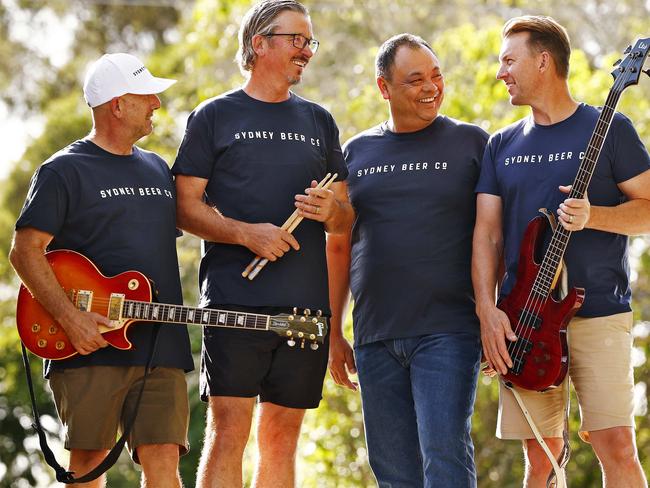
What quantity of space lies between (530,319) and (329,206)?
3.16 feet

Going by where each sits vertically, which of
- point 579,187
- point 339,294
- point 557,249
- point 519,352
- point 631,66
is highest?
point 631,66

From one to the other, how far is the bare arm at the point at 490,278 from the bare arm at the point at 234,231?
78 centimetres

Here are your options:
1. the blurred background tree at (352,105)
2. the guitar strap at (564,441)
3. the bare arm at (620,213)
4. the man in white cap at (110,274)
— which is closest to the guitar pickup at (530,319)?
the guitar strap at (564,441)

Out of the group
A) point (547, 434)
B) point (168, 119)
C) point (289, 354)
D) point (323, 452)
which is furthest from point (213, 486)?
point (168, 119)

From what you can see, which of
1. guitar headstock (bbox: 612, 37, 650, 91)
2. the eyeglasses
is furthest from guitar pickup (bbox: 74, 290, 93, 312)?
guitar headstock (bbox: 612, 37, 650, 91)

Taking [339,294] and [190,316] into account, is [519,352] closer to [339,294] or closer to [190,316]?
[339,294]

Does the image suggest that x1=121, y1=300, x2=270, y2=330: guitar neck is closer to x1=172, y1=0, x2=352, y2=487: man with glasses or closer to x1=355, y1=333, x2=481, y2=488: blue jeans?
x1=172, y1=0, x2=352, y2=487: man with glasses

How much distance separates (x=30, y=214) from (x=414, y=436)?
6.33ft

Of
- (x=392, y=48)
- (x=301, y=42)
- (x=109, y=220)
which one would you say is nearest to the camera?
(x=109, y=220)

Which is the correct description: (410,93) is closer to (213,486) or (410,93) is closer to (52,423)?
(213,486)

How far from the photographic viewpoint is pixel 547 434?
18.6 ft

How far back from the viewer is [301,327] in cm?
562

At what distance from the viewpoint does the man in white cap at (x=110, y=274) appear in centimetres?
558

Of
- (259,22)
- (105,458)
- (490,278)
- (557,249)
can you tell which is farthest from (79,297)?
(557,249)
